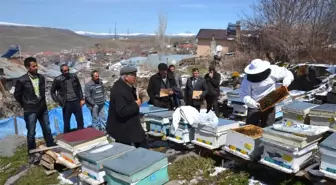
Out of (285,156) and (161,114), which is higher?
(161,114)

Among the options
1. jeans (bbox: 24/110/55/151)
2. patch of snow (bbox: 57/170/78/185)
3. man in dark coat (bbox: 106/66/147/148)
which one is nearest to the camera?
man in dark coat (bbox: 106/66/147/148)

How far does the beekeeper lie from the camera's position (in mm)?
5154

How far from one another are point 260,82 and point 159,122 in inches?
85.2

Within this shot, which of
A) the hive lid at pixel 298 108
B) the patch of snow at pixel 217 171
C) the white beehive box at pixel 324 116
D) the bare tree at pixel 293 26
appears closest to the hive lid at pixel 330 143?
the white beehive box at pixel 324 116

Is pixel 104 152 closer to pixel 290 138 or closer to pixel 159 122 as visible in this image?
pixel 159 122

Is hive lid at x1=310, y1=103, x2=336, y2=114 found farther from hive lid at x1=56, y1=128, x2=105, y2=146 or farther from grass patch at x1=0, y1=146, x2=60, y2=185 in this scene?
grass patch at x1=0, y1=146, x2=60, y2=185

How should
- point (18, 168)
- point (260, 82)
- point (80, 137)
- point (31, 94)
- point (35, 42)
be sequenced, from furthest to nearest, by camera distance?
point (35, 42), point (18, 168), point (31, 94), point (260, 82), point (80, 137)

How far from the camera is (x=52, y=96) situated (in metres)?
6.61

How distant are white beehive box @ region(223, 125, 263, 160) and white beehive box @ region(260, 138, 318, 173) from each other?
7.7 inches

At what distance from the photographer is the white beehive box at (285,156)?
3932mm

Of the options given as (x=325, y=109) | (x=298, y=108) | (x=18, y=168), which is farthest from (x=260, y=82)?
(x=18, y=168)

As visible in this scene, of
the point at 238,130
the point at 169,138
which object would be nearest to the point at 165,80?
the point at 169,138

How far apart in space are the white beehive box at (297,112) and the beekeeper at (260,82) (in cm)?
29

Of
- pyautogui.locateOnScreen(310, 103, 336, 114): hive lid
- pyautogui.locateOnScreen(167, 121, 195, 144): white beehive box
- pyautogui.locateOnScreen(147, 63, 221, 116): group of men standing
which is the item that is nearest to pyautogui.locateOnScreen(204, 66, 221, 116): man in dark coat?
pyautogui.locateOnScreen(147, 63, 221, 116): group of men standing
